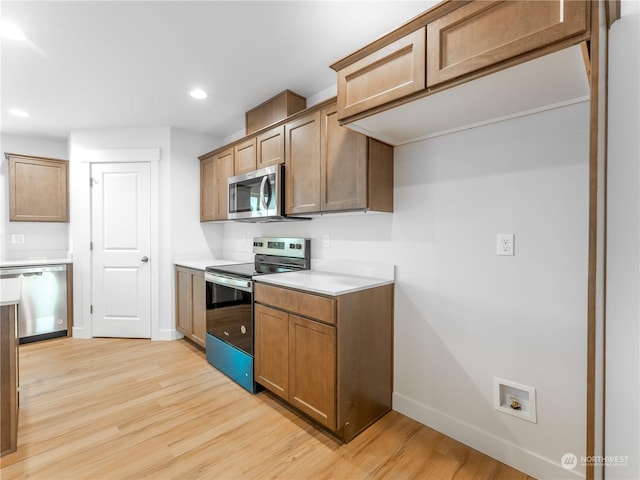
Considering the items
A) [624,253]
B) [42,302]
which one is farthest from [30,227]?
[624,253]

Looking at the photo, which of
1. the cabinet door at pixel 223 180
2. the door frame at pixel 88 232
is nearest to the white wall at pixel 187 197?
the door frame at pixel 88 232

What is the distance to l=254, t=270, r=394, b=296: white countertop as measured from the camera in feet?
6.14

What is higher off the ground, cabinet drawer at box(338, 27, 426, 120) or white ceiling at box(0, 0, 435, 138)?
white ceiling at box(0, 0, 435, 138)

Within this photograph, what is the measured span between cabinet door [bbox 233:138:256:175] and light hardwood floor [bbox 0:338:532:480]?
1.94 meters

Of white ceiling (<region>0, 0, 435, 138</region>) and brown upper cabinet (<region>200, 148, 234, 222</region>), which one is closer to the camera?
white ceiling (<region>0, 0, 435, 138</region>)

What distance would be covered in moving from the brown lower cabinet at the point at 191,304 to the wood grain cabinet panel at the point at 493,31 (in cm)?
273

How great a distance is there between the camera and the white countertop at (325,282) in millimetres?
1871

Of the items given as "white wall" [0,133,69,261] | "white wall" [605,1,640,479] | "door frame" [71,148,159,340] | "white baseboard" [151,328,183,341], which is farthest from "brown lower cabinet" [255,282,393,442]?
"white wall" [0,133,69,261]

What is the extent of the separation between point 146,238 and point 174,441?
2482mm

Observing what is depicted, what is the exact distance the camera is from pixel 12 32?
6.29 feet

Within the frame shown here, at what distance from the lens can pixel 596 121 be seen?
82 cm

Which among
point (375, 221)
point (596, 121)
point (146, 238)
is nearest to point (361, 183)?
point (375, 221)

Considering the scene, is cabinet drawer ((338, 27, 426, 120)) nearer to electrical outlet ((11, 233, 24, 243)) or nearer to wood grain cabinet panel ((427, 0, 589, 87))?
wood grain cabinet panel ((427, 0, 589, 87))

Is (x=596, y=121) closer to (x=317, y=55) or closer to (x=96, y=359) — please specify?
(x=317, y=55)
